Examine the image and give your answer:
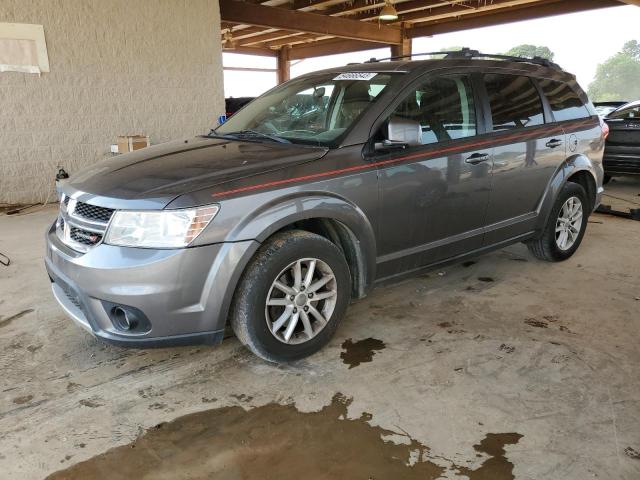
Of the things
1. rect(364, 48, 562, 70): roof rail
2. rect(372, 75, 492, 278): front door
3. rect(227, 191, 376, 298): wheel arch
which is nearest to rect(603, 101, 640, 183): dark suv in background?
rect(364, 48, 562, 70): roof rail

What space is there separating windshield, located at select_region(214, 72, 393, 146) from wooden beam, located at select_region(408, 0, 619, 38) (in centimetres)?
893

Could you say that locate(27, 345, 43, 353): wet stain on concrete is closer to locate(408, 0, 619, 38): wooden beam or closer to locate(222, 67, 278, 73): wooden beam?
locate(408, 0, 619, 38): wooden beam

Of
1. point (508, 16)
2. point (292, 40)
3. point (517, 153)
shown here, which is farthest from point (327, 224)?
point (292, 40)

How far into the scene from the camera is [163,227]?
98.5 inches

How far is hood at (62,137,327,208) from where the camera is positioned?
2600 mm

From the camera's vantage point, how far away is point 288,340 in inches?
116

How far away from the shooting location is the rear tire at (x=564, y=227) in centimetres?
451

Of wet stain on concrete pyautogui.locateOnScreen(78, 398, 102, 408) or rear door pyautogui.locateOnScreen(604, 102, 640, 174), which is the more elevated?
rear door pyautogui.locateOnScreen(604, 102, 640, 174)

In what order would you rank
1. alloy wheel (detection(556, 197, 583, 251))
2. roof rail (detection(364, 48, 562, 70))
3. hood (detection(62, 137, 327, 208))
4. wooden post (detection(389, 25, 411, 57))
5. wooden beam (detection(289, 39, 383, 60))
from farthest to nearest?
wooden beam (detection(289, 39, 383, 60)) → wooden post (detection(389, 25, 411, 57)) → alloy wheel (detection(556, 197, 583, 251)) → roof rail (detection(364, 48, 562, 70)) → hood (detection(62, 137, 327, 208))

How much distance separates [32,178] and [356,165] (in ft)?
19.4

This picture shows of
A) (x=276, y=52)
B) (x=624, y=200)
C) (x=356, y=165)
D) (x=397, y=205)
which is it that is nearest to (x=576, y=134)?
(x=397, y=205)

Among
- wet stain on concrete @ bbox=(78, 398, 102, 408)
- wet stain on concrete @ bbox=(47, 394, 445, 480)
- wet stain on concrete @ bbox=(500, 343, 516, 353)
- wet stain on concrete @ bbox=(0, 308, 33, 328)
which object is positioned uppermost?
wet stain on concrete @ bbox=(0, 308, 33, 328)

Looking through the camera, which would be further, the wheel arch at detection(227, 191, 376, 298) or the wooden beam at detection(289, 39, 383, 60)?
the wooden beam at detection(289, 39, 383, 60)

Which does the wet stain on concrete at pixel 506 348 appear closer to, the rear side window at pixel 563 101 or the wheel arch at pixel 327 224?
the wheel arch at pixel 327 224
